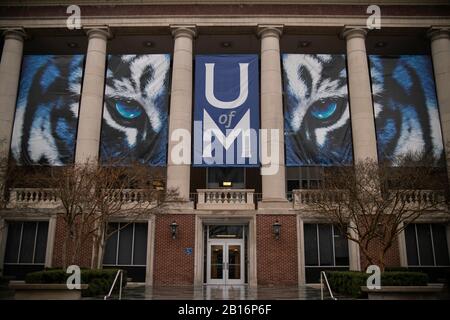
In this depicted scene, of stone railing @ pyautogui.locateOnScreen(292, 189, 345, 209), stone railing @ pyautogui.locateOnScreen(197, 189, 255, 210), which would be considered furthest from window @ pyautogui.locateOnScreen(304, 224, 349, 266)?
stone railing @ pyautogui.locateOnScreen(197, 189, 255, 210)

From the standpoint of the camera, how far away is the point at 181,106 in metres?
28.1

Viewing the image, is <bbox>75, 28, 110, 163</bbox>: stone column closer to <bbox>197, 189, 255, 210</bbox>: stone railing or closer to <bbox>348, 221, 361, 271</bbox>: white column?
<bbox>197, 189, 255, 210</bbox>: stone railing

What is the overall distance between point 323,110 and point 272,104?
134 inches

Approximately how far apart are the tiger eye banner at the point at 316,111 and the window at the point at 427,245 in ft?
19.4

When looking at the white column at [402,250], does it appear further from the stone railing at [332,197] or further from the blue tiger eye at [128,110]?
the blue tiger eye at [128,110]

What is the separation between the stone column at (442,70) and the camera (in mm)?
28133

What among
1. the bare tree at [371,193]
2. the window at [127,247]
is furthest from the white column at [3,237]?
the bare tree at [371,193]

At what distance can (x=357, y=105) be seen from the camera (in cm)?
2817

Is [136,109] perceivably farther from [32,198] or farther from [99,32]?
[32,198]

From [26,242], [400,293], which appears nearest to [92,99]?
[26,242]
